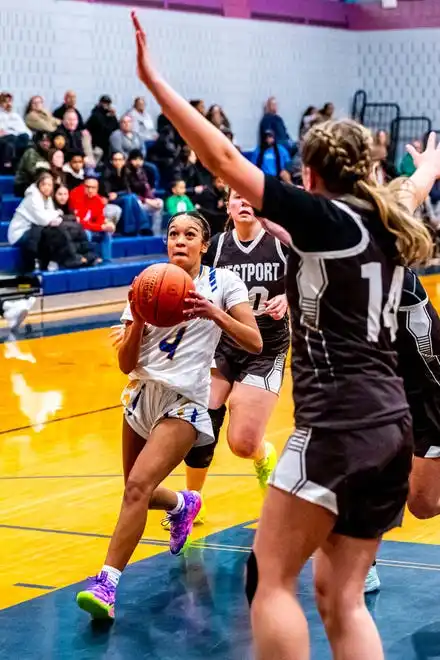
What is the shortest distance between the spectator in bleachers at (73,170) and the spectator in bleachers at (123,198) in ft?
2.52

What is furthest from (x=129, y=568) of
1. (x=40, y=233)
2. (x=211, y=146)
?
(x=40, y=233)

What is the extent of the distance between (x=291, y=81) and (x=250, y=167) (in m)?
24.2

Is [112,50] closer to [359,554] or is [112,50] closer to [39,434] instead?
[39,434]

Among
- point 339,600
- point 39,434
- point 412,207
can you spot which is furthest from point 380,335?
point 39,434

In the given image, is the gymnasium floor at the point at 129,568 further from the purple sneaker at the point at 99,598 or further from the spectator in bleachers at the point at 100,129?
the spectator in bleachers at the point at 100,129

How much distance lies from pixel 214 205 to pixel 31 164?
3.73 meters

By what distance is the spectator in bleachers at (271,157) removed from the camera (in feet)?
77.2

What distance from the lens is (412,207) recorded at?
4.01 meters

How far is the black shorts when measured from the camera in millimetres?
6922

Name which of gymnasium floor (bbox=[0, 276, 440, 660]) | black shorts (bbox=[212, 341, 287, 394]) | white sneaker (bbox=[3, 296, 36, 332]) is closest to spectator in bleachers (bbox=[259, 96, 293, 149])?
white sneaker (bbox=[3, 296, 36, 332])

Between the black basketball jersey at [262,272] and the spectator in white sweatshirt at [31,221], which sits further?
the spectator in white sweatshirt at [31,221]

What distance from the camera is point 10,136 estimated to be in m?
18.6

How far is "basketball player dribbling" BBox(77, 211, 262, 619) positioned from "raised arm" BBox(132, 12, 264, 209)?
1675mm

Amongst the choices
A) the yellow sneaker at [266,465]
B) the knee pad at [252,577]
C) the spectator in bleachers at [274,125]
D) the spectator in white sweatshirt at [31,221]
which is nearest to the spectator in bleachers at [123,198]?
the spectator in white sweatshirt at [31,221]
